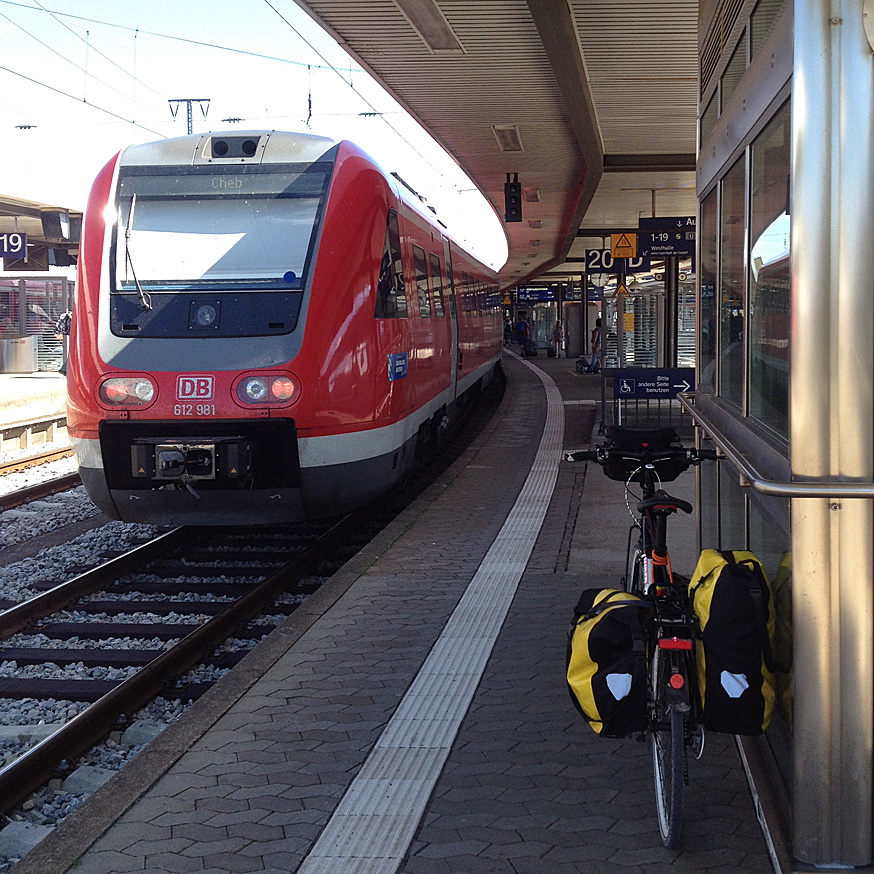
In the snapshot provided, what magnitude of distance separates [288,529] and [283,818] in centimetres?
559

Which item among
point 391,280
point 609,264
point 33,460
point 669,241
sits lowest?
point 33,460

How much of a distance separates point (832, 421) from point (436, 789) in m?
1.85

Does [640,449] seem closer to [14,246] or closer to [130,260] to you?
[130,260]

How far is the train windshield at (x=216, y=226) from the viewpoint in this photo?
7.29 m

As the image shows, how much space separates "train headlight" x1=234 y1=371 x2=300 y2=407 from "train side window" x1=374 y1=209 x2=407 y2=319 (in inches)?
38.7

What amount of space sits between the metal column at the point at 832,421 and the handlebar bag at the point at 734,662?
16cm

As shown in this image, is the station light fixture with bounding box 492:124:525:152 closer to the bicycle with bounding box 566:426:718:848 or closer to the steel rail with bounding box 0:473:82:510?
the steel rail with bounding box 0:473:82:510

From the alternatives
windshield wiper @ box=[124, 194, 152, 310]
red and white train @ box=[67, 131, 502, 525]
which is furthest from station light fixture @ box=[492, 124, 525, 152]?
windshield wiper @ box=[124, 194, 152, 310]

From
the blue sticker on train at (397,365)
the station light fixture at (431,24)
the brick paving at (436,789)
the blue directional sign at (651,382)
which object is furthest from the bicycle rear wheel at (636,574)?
the blue directional sign at (651,382)

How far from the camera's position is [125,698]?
16.5ft

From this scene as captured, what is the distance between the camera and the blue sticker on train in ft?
25.8

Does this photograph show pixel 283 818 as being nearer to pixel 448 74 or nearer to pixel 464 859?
pixel 464 859

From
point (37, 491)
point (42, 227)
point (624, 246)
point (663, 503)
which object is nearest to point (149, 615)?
point (663, 503)

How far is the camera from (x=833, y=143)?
9.56ft
